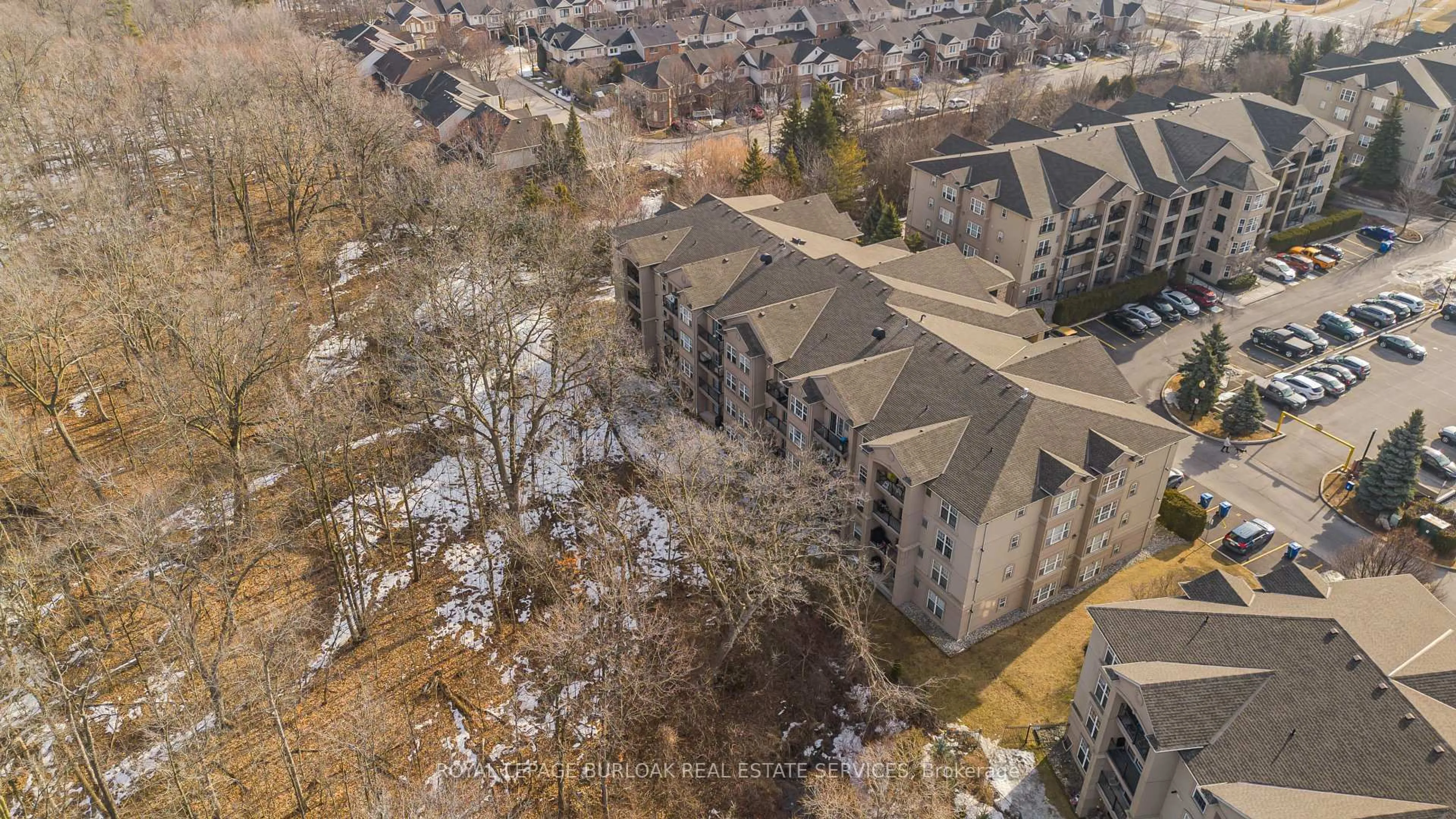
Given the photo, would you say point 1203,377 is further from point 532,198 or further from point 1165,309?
point 532,198

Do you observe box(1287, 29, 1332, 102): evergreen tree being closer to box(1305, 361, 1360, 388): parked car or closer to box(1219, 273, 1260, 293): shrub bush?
box(1219, 273, 1260, 293): shrub bush

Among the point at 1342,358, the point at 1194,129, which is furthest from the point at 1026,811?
the point at 1194,129

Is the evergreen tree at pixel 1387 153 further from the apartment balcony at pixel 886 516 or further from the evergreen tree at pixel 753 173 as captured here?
the apartment balcony at pixel 886 516

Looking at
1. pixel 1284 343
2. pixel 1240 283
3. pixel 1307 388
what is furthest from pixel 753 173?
pixel 1307 388

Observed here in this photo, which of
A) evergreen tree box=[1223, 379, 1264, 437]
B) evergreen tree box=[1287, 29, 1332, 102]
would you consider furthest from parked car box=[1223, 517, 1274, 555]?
evergreen tree box=[1287, 29, 1332, 102]

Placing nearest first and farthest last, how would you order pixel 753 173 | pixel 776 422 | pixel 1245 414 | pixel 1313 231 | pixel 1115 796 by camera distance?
pixel 1115 796 < pixel 776 422 < pixel 1245 414 < pixel 753 173 < pixel 1313 231

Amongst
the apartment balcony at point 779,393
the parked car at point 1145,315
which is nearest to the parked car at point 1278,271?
the parked car at point 1145,315
